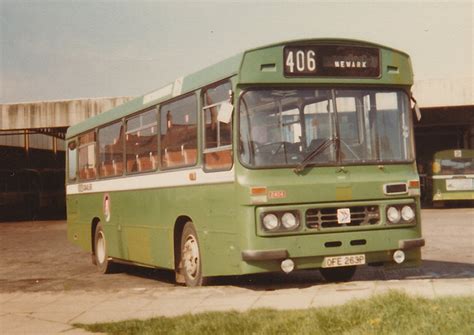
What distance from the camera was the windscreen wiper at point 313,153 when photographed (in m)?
10.3

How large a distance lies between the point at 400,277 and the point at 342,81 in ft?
11.6

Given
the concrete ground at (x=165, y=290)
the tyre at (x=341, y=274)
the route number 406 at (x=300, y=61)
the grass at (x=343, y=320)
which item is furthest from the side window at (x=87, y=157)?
the grass at (x=343, y=320)

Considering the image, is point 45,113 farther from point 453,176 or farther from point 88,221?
point 88,221

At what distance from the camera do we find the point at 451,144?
53.7 metres

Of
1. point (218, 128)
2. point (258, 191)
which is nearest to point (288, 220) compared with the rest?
point (258, 191)

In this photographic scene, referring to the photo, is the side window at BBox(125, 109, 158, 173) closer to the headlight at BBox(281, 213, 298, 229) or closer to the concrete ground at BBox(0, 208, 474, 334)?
the concrete ground at BBox(0, 208, 474, 334)

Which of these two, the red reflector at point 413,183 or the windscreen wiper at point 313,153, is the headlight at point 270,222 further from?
the red reflector at point 413,183

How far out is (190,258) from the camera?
1193 cm

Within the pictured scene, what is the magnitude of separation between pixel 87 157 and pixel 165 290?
23.1ft

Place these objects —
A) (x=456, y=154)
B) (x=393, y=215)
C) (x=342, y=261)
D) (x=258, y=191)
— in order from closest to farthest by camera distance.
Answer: (x=258, y=191)
(x=342, y=261)
(x=393, y=215)
(x=456, y=154)

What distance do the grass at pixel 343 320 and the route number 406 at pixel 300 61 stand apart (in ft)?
11.3

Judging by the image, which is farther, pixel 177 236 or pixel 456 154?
pixel 456 154

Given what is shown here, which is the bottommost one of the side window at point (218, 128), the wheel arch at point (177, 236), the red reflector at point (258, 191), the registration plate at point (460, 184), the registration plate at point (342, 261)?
the registration plate at point (342, 261)

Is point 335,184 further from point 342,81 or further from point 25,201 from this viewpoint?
point 25,201
